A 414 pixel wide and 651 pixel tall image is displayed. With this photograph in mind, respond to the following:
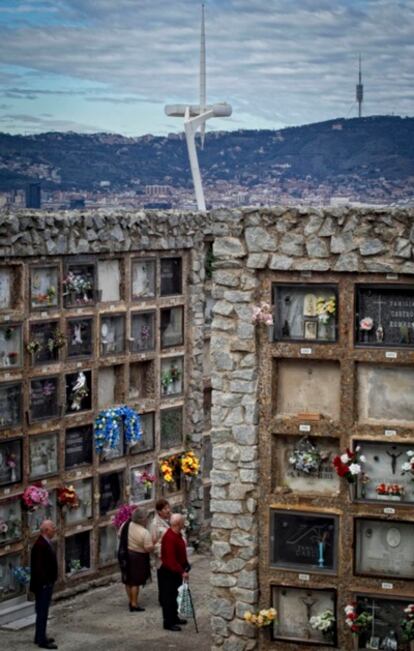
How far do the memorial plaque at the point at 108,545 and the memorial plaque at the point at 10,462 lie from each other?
1.82m

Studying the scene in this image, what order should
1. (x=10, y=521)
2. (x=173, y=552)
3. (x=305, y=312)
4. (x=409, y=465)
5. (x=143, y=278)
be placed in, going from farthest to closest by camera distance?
(x=143, y=278) < (x=10, y=521) < (x=173, y=552) < (x=305, y=312) < (x=409, y=465)

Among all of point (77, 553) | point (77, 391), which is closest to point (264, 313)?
Answer: point (77, 391)

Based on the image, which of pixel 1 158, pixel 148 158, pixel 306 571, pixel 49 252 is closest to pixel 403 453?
pixel 306 571

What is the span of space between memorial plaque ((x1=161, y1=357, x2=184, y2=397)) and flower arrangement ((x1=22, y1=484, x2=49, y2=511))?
2.79 m

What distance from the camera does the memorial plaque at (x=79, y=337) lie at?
17297mm

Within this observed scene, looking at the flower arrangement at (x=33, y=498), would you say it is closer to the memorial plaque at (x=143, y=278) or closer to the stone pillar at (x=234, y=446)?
the memorial plaque at (x=143, y=278)

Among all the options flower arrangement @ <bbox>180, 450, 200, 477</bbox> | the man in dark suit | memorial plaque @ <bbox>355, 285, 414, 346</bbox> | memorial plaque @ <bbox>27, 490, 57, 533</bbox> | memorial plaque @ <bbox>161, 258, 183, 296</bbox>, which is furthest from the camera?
flower arrangement @ <bbox>180, 450, 200, 477</bbox>

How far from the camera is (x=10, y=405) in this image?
1647 cm

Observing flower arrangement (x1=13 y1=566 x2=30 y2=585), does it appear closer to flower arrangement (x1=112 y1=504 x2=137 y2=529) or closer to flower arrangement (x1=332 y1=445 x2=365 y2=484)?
flower arrangement (x1=112 y1=504 x2=137 y2=529)

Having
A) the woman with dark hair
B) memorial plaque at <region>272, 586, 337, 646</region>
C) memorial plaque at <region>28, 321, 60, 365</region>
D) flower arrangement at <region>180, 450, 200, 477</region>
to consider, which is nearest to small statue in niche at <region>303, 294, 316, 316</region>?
memorial plaque at <region>272, 586, 337, 646</region>

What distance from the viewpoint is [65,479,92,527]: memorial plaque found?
688 inches

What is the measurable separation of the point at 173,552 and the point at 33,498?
6.46 ft

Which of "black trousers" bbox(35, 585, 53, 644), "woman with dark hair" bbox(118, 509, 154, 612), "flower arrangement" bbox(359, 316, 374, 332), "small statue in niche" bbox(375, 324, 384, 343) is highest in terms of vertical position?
"flower arrangement" bbox(359, 316, 374, 332)

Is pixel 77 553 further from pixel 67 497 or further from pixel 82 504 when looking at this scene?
pixel 67 497
